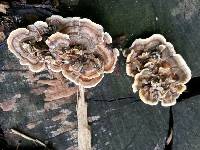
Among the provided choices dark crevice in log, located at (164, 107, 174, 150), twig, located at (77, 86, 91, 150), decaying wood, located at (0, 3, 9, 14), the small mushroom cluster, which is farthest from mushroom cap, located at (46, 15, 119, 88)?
dark crevice in log, located at (164, 107, 174, 150)

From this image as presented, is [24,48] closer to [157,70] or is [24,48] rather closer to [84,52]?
[84,52]

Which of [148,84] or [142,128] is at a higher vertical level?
Answer: [148,84]

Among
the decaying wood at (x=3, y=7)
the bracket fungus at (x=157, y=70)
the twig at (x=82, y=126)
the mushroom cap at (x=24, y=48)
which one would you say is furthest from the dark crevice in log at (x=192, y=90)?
the decaying wood at (x=3, y=7)

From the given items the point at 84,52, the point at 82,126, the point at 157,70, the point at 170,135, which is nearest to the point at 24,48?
the point at 84,52

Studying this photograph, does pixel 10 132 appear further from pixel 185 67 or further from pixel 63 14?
pixel 185 67

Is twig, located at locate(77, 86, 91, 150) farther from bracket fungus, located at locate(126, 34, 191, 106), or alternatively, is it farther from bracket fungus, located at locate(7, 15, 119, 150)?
bracket fungus, located at locate(126, 34, 191, 106)

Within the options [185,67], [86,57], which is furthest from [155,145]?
[86,57]

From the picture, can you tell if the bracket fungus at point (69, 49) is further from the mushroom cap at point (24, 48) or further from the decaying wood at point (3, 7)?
the decaying wood at point (3, 7)
